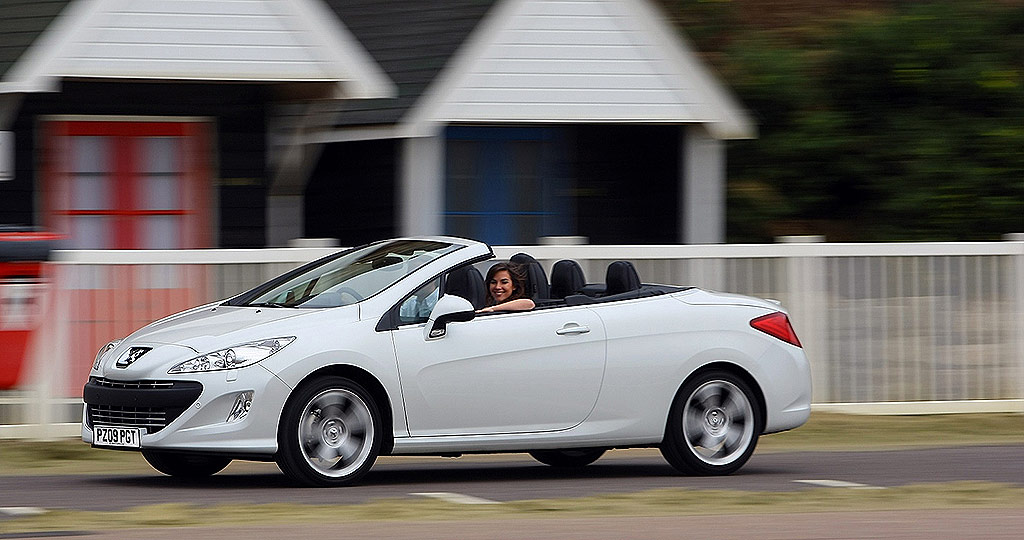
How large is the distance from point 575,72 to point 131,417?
866cm

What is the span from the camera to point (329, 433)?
9.85 meters

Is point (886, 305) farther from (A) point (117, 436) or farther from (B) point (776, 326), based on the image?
(A) point (117, 436)

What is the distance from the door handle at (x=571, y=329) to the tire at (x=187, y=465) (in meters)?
2.10

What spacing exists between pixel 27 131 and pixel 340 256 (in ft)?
20.7

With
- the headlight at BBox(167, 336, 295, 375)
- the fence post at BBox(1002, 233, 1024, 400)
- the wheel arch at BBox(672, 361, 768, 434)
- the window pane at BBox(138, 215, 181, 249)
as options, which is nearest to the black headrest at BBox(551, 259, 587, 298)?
the wheel arch at BBox(672, 361, 768, 434)

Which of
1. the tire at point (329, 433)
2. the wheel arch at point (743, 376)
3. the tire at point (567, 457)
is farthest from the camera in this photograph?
the tire at point (567, 457)

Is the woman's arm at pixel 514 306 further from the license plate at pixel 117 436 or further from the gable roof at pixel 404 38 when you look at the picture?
the gable roof at pixel 404 38

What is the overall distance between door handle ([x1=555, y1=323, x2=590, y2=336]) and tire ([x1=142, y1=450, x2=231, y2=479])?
2100 millimetres

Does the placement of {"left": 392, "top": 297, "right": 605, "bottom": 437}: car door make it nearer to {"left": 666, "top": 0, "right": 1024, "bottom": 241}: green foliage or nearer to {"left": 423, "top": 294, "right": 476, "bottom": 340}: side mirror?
{"left": 423, "top": 294, "right": 476, "bottom": 340}: side mirror

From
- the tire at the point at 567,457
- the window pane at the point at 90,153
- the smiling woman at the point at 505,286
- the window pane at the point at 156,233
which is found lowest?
the tire at the point at 567,457

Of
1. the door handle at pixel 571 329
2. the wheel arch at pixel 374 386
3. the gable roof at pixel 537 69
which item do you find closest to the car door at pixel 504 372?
the door handle at pixel 571 329

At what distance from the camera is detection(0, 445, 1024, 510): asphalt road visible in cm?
970

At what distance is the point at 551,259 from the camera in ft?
47.4

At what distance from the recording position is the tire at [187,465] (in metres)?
10.6
